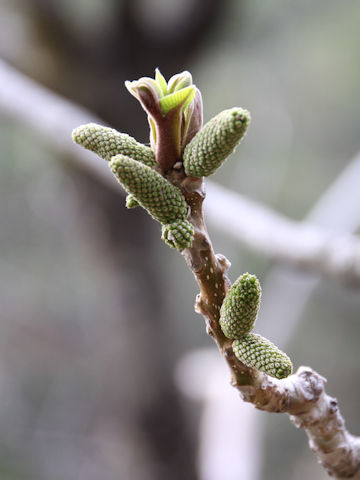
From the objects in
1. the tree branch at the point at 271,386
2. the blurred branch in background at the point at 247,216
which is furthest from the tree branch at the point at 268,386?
the blurred branch in background at the point at 247,216

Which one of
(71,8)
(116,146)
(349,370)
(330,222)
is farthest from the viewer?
(349,370)

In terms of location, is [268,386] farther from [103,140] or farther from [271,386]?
[103,140]

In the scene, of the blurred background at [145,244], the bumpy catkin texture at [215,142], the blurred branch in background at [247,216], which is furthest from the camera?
the blurred background at [145,244]

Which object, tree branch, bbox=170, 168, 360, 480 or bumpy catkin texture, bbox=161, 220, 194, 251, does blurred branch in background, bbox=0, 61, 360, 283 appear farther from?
bumpy catkin texture, bbox=161, 220, 194, 251

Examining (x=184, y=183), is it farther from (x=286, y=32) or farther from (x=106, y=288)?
(x=286, y=32)

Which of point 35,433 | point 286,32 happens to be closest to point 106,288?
point 35,433

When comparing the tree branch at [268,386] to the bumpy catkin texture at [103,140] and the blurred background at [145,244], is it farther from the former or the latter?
the blurred background at [145,244]

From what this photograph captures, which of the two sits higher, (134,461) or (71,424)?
(134,461)

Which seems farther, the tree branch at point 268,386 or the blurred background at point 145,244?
the blurred background at point 145,244
